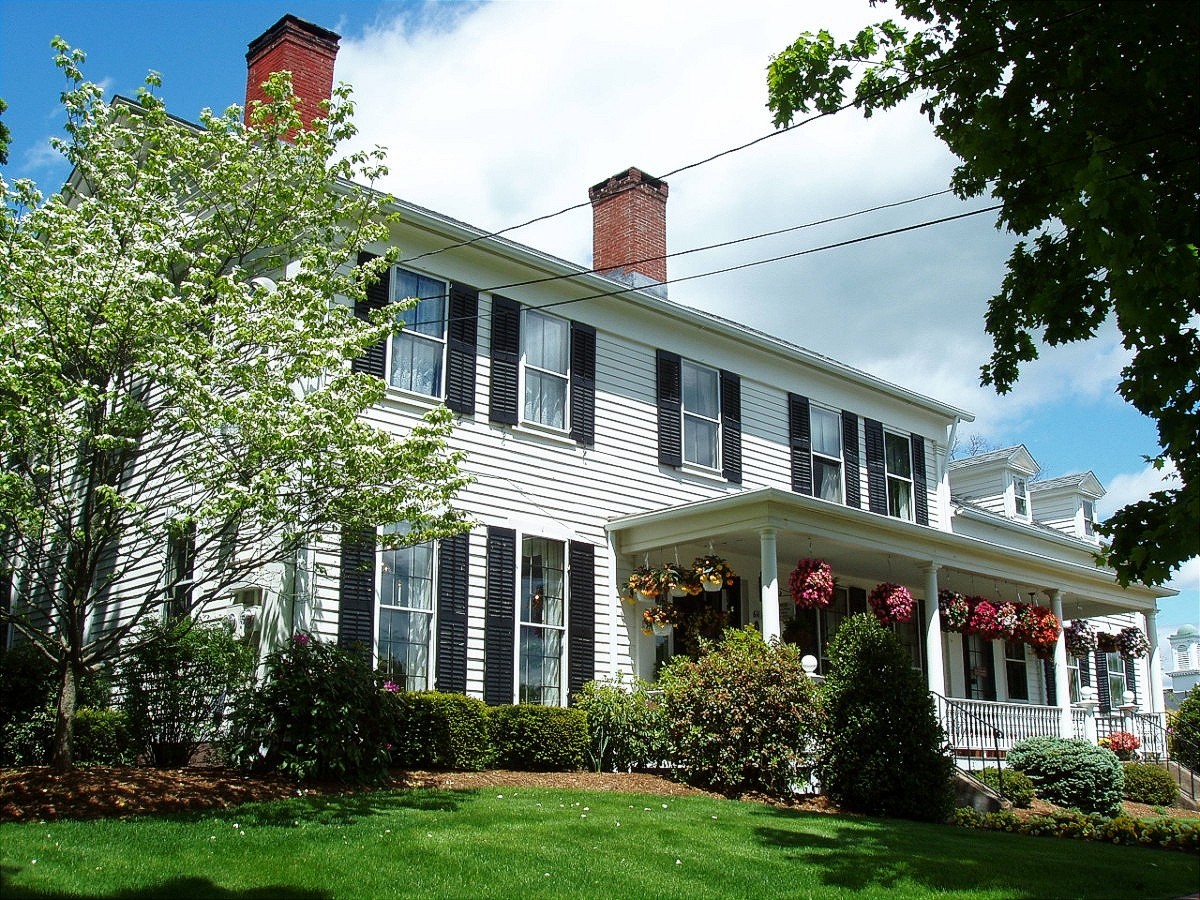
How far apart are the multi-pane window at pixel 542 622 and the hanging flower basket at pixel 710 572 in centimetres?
187

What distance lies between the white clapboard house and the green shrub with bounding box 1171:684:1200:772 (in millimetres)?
536

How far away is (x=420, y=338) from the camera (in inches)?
595

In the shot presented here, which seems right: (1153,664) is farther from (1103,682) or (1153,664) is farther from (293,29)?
(293,29)

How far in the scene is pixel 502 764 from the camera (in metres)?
14.0

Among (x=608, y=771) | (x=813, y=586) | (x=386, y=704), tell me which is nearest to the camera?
(x=386, y=704)

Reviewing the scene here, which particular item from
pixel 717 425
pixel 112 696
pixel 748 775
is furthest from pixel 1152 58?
pixel 112 696

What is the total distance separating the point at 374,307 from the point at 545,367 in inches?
119

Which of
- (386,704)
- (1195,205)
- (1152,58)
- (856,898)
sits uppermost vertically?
(1152,58)

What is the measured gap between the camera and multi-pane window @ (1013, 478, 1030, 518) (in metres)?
30.3

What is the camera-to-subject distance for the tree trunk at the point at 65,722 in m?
10.6

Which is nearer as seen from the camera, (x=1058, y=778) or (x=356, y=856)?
(x=356, y=856)

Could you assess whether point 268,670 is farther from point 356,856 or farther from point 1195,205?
point 1195,205

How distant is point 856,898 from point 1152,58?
6.10 m

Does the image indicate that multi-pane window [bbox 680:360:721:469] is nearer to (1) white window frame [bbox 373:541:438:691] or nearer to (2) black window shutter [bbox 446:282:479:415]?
(2) black window shutter [bbox 446:282:479:415]
